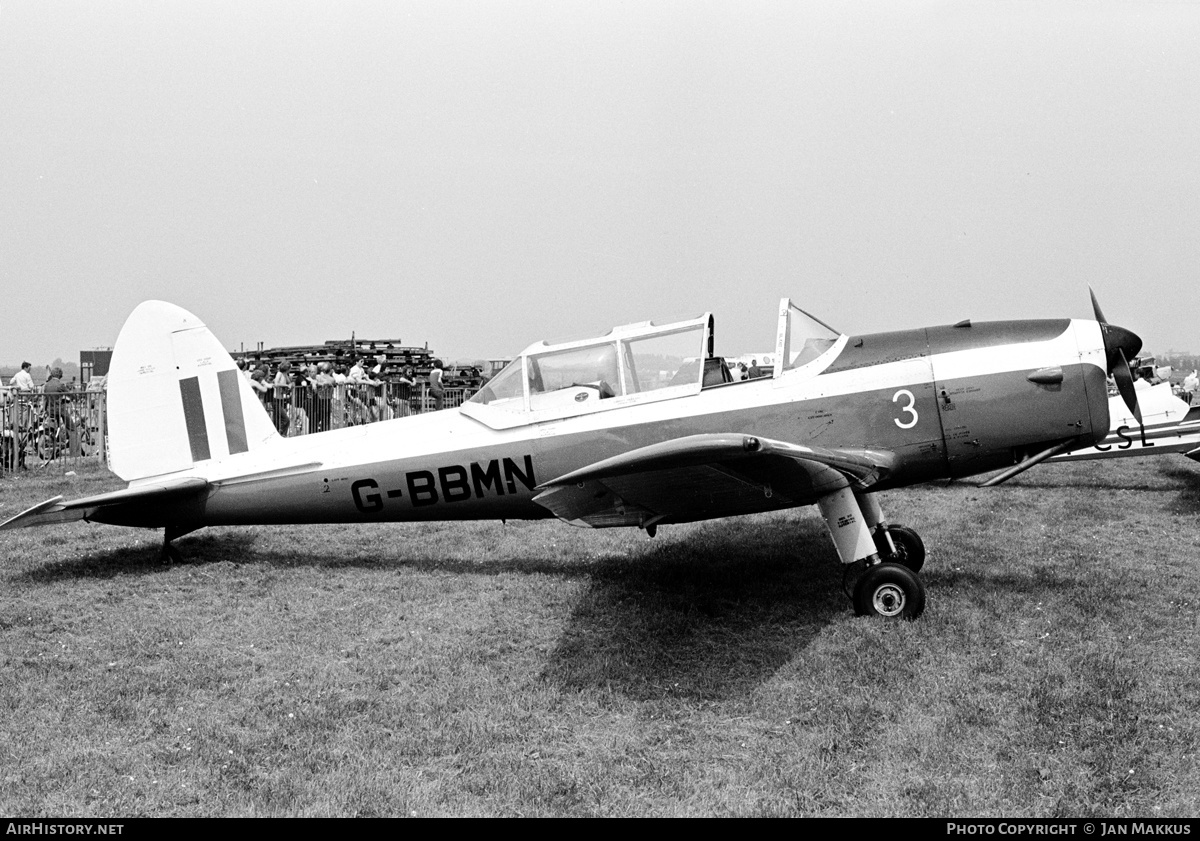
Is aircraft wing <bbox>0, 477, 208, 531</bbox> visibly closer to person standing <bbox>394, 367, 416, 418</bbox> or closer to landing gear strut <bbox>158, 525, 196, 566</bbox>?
landing gear strut <bbox>158, 525, 196, 566</bbox>

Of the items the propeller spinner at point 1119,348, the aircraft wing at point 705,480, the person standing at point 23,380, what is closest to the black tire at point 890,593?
the aircraft wing at point 705,480

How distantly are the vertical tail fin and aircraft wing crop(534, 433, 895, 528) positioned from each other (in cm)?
358

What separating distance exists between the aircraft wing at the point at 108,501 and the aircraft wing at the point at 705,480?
3.57 metres

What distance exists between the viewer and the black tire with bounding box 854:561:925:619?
5.89 m

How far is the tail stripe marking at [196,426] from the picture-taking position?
7.74m

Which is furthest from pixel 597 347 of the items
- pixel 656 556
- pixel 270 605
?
pixel 270 605

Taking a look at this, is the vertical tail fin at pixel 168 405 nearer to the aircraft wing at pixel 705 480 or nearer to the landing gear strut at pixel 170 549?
the landing gear strut at pixel 170 549

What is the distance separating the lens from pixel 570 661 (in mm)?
5336

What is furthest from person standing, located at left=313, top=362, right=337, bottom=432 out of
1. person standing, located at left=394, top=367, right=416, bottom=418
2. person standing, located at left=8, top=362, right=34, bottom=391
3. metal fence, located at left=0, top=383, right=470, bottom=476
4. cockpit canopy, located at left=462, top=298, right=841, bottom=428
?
cockpit canopy, located at left=462, top=298, right=841, bottom=428

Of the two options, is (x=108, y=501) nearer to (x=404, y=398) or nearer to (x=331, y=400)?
(x=331, y=400)

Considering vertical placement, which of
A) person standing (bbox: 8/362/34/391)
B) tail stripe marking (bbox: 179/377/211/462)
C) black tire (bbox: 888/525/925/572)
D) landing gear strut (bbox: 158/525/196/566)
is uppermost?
person standing (bbox: 8/362/34/391)

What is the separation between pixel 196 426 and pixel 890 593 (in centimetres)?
571

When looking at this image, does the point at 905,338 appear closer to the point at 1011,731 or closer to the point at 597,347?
the point at 597,347
